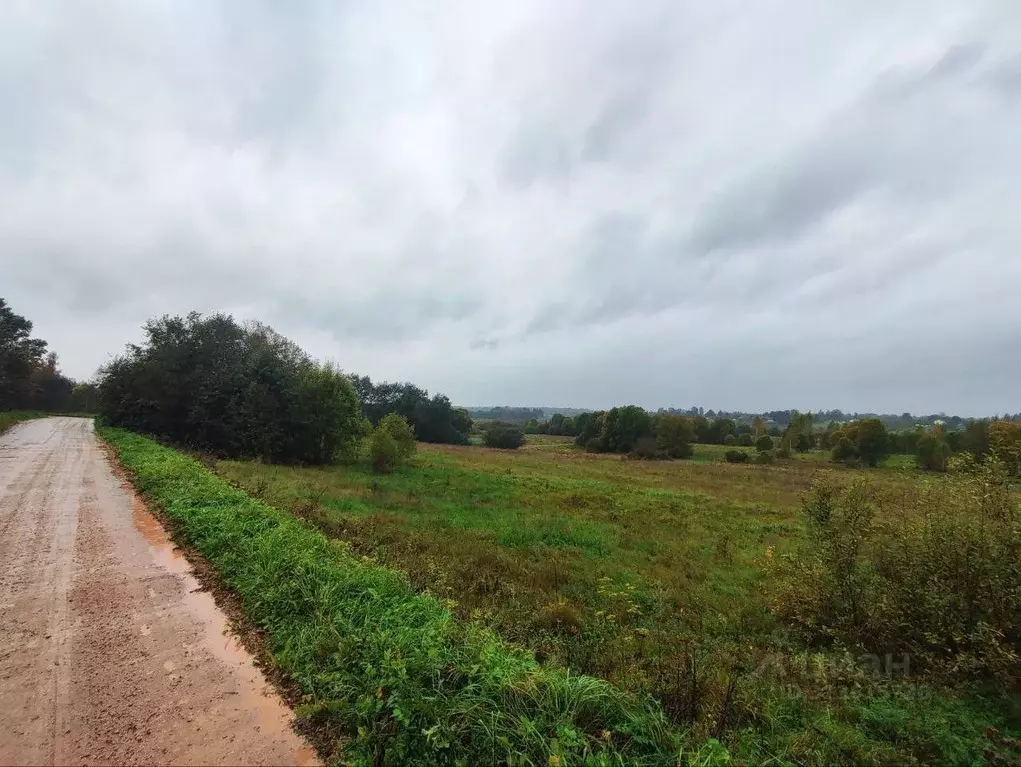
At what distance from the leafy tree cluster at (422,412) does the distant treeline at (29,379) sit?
35.2 metres

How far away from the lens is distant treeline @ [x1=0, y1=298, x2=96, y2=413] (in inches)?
1908

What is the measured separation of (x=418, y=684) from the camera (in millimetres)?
4320

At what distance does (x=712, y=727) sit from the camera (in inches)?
173

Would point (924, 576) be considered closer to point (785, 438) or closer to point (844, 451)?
point (844, 451)

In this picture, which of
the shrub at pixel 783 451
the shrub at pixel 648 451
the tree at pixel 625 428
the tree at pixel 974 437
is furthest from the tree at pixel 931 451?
the tree at pixel 625 428

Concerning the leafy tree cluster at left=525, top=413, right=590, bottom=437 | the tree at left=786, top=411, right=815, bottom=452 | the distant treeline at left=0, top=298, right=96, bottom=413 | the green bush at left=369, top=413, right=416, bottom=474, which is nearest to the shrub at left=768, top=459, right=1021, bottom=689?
the green bush at left=369, top=413, right=416, bottom=474

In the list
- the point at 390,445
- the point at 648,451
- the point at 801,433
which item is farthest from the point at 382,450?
the point at 801,433

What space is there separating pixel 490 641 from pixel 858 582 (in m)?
6.78

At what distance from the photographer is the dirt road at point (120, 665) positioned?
380 centimetres

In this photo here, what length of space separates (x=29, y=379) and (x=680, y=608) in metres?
75.8

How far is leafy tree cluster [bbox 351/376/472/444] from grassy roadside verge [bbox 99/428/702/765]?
2505 inches

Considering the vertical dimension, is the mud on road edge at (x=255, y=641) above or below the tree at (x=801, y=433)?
below

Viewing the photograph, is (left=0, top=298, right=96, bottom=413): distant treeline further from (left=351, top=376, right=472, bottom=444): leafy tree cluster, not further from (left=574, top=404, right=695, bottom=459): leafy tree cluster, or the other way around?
(left=574, top=404, right=695, bottom=459): leafy tree cluster

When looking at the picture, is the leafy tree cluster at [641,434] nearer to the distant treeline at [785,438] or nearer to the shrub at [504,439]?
the distant treeline at [785,438]
